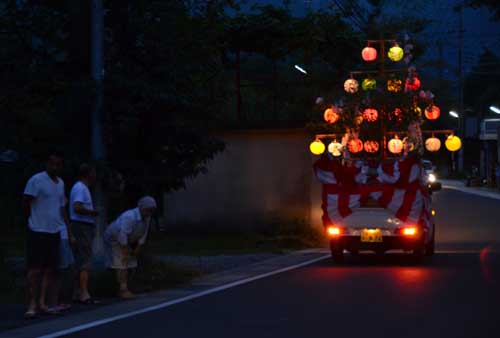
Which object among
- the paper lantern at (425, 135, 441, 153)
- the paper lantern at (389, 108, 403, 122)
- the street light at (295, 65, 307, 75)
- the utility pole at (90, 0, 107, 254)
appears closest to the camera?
the utility pole at (90, 0, 107, 254)

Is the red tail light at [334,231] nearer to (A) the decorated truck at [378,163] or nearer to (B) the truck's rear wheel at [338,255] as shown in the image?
(A) the decorated truck at [378,163]

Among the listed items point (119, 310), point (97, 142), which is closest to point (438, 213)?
point (97, 142)

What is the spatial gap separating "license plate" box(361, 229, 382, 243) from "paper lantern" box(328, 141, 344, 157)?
850 centimetres

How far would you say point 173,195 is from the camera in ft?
90.9

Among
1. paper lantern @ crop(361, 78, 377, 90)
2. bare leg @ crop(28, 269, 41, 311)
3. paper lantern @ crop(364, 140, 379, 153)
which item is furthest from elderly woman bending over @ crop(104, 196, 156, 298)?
paper lantern @ crop(364, 140, 379, 153)

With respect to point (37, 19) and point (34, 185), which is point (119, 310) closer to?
point (34, 185)

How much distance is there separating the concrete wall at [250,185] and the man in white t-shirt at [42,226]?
49.9 feet

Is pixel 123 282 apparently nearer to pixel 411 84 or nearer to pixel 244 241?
pixel 244 241

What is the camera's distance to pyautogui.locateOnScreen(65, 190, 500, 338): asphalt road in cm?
1054

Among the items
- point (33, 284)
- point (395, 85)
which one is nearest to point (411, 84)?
point (395, 85)

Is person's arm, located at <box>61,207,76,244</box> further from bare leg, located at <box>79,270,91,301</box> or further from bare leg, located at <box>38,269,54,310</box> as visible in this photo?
bare leg, located at <box>79,270,91,301</box>

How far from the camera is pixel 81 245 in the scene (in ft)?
42.1

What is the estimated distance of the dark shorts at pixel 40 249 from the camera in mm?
11820

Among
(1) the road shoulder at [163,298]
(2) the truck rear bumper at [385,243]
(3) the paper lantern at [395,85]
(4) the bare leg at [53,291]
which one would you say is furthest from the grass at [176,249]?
(3) the paper lantern at [395,85]
